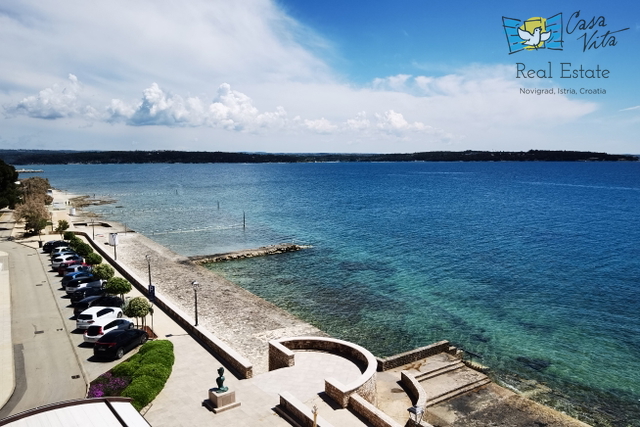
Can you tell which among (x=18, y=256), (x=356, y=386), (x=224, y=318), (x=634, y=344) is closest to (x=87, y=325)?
(x=224, y=318)

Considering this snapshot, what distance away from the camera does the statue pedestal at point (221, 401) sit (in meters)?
14.3

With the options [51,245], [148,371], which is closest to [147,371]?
[148,371]

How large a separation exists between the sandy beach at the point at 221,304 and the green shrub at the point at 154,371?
5.70 metres

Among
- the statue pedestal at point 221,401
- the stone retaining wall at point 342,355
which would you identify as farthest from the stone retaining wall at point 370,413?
the statue pedestal at point 221,401

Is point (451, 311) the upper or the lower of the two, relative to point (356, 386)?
lower

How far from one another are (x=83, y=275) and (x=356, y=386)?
2422 centimetres

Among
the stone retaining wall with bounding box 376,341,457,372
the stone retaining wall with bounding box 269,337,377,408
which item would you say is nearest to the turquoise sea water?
the stone retaining wall with bounding box 376,341,457,372

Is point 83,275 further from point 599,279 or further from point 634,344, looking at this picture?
point 599,279

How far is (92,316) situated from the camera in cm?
2288

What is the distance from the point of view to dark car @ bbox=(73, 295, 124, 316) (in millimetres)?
25703

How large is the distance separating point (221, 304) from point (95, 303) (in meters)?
8.58

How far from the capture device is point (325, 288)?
1455 inches

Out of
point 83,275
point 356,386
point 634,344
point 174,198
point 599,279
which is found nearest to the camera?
point 356,386

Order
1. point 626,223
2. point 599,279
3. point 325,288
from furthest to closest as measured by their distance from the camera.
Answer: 1. point 626,223
2. point 599,279
3. point 325,288
